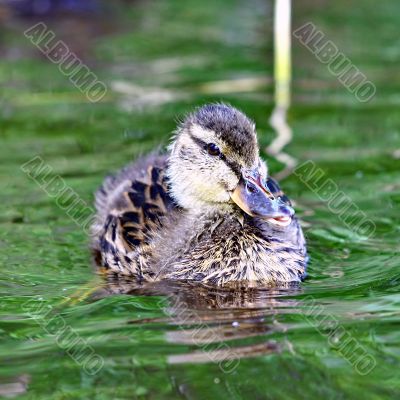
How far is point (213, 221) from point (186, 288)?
2.02ft

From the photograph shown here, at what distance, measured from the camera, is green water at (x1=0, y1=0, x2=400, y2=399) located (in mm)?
6289

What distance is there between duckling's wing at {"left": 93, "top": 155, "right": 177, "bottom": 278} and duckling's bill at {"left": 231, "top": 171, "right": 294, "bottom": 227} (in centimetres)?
77

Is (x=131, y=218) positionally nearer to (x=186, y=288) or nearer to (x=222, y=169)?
(x=186, y=288)

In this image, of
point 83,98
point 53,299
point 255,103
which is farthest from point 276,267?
point 83,98

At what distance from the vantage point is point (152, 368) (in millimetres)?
6336

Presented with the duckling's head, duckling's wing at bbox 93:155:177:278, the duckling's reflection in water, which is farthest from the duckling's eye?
the duckling's reflection in water

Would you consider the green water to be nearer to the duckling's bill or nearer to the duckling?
the duckling

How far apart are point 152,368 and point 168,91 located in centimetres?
716

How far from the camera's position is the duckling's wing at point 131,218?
811 cm

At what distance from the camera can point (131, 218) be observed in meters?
8.32

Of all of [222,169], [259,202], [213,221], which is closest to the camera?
[259,202]

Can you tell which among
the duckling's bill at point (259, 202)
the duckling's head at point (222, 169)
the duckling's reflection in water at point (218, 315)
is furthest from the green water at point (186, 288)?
the duckling's head at point (222, 169)

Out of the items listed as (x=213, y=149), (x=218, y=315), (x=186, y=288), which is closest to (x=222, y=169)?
(x=213, y=149)

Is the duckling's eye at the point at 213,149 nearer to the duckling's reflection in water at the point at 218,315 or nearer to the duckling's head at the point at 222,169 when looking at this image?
the duckling's head at the point at 222,169
